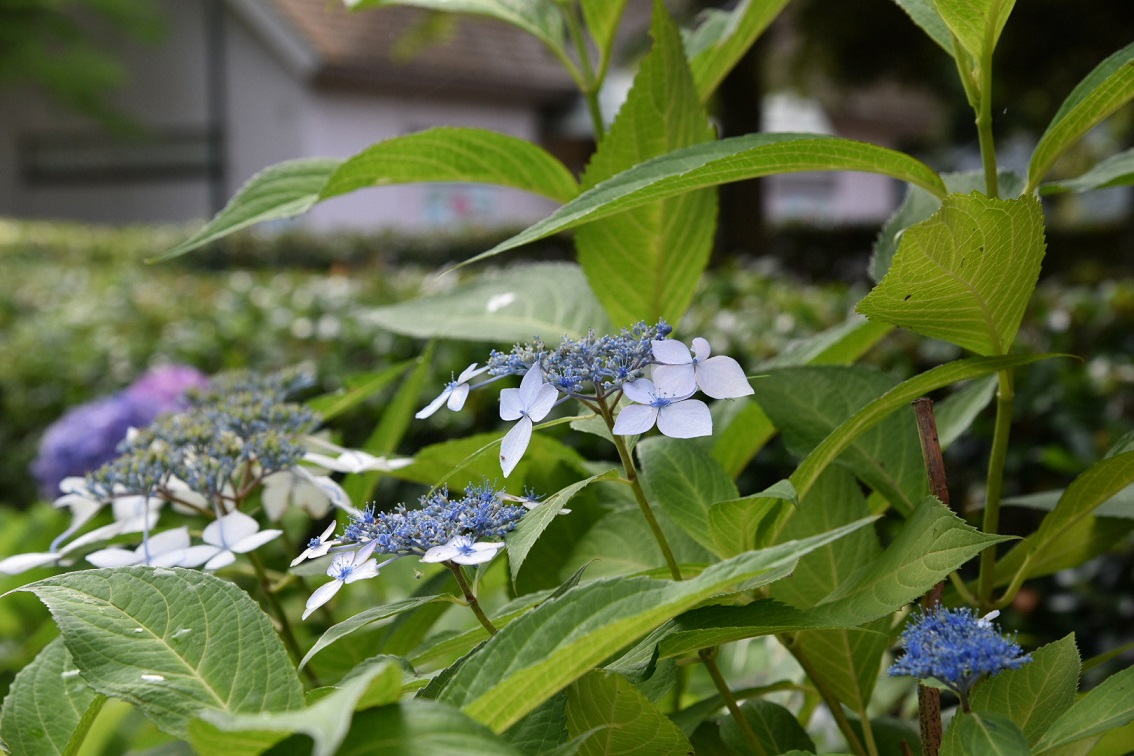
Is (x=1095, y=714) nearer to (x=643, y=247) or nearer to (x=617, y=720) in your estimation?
(x=617, y=720)

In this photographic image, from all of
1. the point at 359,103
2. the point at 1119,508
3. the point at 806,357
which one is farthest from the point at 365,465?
the point at 359,103

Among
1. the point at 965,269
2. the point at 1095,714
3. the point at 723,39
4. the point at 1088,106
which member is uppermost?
the point at 723,39

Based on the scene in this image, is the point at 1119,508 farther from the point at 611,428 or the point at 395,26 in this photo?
the point at 395,26

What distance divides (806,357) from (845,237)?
1283cm

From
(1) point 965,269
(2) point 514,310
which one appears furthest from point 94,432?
(1) point 965,269

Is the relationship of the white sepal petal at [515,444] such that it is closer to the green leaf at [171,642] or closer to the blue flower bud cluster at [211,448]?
the green leaf at [171,642]

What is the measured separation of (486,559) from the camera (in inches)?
23.5

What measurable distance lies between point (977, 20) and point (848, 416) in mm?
304

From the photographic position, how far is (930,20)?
0.87 metres

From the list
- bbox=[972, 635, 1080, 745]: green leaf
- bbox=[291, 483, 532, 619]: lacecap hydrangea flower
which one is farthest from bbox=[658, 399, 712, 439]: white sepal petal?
bbox=[972, 635, 1080, 745]: green leaf

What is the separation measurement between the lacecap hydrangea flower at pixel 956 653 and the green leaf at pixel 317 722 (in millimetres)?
255

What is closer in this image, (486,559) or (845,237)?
(486,559)

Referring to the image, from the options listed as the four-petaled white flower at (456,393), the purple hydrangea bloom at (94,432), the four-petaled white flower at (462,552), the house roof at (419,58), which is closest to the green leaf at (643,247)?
the four-petaled white flower at (456,393)

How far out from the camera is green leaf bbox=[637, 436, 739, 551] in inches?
30.4
